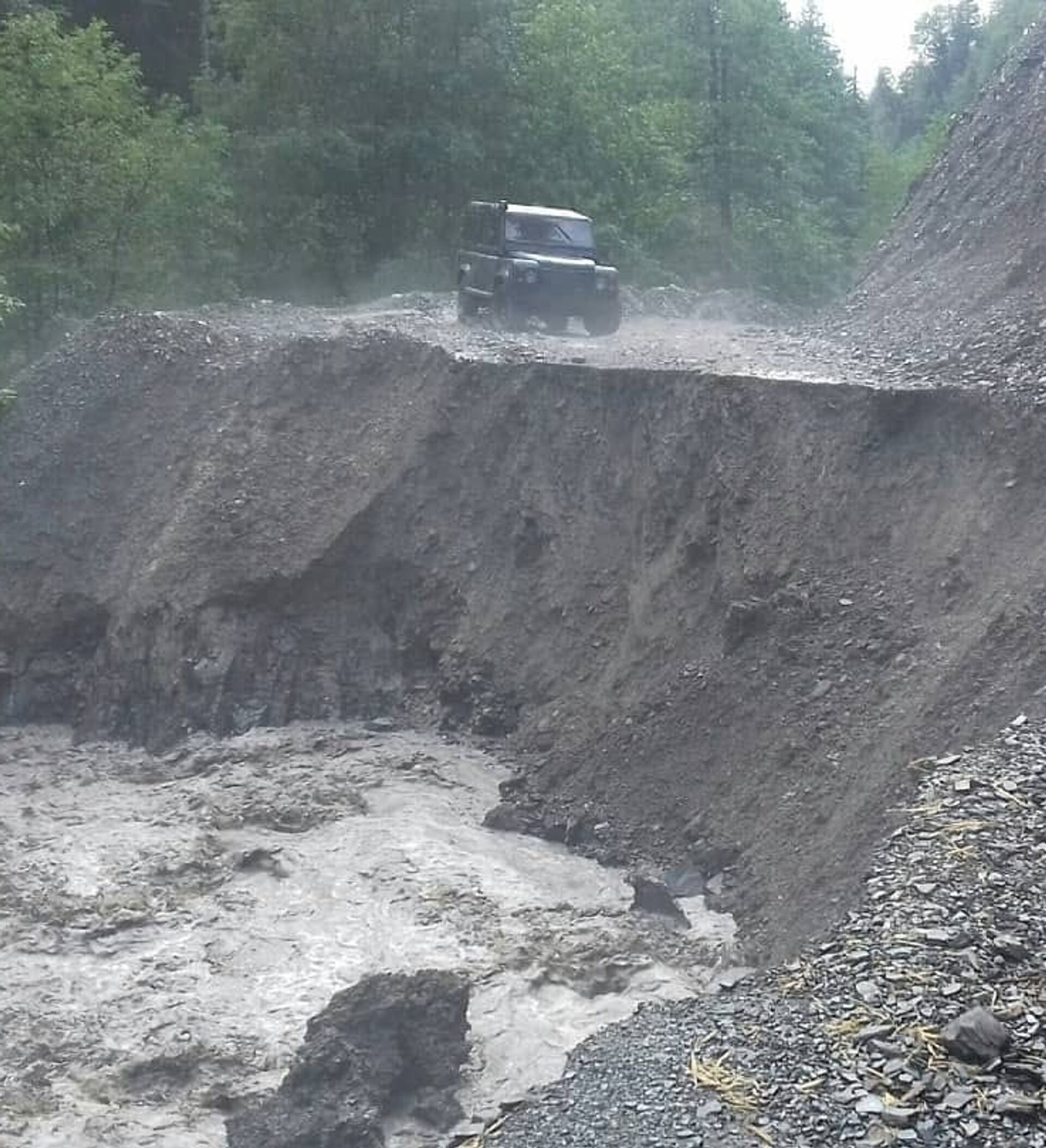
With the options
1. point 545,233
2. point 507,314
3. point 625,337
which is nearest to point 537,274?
point 507,314

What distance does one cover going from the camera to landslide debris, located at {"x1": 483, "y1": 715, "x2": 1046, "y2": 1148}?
6.88m

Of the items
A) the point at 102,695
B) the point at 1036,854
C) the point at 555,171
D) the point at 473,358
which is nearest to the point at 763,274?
the point at 555,171

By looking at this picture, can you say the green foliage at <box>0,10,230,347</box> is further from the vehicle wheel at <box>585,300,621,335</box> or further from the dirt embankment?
the vehicle wheel at <box>585,300,621,335</box>

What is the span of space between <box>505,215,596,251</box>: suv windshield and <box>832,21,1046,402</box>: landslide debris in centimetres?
389

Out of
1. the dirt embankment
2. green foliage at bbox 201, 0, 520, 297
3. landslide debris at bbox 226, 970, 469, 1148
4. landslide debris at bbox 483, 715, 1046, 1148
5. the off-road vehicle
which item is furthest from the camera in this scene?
green foliage at bbox 201, 0, 520, 297

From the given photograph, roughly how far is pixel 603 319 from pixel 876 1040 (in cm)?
1455

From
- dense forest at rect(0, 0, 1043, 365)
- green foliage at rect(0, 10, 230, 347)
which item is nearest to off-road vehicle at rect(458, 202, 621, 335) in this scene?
dense forest at rect(0, 0, 1043, 365)

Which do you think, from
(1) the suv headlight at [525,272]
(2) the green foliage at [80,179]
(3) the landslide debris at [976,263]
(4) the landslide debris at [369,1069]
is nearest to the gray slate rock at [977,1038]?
(4) the landslide debris at [369,1069]

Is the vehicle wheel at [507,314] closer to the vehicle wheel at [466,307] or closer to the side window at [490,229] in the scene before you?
the vehicle wheel at [466,307]

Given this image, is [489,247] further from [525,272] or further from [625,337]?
[625,337]

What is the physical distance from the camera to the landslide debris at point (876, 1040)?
271 inches

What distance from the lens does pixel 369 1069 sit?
915 cm

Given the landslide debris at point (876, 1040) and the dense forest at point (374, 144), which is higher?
the dense forest at point (374, 144)

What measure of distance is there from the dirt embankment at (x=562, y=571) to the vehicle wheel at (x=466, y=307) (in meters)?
3.06
